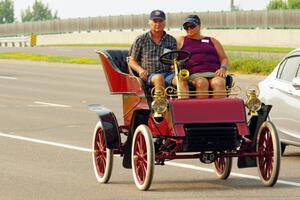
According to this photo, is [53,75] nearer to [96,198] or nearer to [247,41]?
A: [96,198]

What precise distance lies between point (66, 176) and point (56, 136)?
5.00 m

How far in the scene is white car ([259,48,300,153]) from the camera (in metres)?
14.3

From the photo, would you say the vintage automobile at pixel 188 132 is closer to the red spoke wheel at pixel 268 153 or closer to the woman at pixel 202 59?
the red spoke wheel at pixel 268 153

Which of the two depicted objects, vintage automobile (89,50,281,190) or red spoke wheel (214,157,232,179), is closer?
vintage automobile (89,50,281,190)

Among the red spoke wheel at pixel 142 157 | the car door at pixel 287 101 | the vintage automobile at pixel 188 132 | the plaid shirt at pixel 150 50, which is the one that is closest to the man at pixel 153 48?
the plaid shirt at pixel 150 50

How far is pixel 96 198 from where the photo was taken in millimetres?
11359

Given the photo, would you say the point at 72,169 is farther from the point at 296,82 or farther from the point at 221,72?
the point at 296,82

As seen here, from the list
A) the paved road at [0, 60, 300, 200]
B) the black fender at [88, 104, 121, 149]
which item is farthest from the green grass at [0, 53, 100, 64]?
the black fender at [88, 104, 121, 149]

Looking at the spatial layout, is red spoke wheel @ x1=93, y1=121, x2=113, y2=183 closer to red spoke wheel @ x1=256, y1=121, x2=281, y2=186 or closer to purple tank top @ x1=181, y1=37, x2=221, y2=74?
purple tank top @ x1=181, y1=37, x2=221, y2=74

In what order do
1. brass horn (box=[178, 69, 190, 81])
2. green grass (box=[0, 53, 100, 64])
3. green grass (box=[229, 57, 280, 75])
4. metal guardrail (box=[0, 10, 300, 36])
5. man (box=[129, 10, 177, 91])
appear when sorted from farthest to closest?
metal guardrail (box=[0, 10, 300, 36]) < green grass (box=[0, 53, 100, 64]) < green grass (box=[229, 57, 280, 75]) < man (box=[129, 10, 177, 91]) < brass horn (box=[178, 69, 190, 81])

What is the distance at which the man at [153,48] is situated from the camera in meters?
12.8

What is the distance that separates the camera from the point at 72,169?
45.2 ft

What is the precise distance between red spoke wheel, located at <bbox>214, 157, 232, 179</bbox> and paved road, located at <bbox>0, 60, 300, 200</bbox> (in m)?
0.08

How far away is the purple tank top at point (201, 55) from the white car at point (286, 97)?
1.57 m
